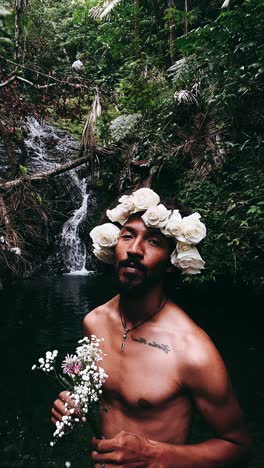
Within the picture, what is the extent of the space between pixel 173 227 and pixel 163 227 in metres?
0.05

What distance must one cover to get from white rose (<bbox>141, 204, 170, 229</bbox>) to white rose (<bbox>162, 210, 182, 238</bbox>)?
22mm

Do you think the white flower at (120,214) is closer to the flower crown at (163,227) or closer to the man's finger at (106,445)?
the flower crown at (163,227)

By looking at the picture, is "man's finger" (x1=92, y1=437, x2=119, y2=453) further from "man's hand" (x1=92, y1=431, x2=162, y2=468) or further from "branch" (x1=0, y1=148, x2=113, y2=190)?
"branch" (x1=0, y1=148, x2=113, y2=190)

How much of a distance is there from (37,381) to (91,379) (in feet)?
16.5

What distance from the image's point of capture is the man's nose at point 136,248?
5.42 ft

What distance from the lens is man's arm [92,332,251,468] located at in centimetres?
137

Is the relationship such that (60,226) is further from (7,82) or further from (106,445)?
(106,445)

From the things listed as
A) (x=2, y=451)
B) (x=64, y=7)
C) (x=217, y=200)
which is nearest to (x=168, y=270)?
(x=2, y=451)

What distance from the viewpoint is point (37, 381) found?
5.95 meters

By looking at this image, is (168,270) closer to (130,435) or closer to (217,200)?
(130,435)

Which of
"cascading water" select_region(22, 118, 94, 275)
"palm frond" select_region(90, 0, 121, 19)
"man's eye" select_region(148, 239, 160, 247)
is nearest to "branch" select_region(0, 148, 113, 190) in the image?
"cascading water" select_region(22, 118, 94, 275)

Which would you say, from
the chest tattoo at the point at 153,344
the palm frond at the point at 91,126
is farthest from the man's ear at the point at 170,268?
the palm frond at the point at 91,126

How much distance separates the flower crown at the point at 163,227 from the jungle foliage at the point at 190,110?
12.4 feet

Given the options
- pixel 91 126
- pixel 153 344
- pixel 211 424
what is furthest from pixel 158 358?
pixel 91 126
